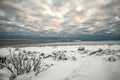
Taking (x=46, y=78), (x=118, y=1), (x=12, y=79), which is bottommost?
(x=46, y=78)

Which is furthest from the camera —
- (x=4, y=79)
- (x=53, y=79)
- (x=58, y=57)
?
(x=58, y=57)

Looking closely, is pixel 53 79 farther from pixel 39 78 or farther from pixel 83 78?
pixel 83 78

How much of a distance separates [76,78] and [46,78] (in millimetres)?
1412

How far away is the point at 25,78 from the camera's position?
3.39 m

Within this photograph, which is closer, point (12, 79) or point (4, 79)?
Answer: point (12, 79)

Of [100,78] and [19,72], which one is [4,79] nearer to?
[19,72]

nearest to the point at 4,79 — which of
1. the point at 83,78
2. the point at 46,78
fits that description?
the point at 46,78

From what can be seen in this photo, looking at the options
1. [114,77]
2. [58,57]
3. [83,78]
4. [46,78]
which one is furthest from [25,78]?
[58,57]

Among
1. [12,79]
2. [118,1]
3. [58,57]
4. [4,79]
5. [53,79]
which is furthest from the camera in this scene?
[58,57]

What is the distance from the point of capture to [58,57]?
8406mm

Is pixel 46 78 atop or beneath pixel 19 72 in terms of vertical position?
beneath

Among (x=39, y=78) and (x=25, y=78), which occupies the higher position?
(x=25, y=78)

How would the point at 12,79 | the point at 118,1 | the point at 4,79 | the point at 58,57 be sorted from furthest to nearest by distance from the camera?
the point at 58,57 < the point at 118,1 < the point at 4,79 < the point at 12,79

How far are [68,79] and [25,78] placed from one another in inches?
72.6
